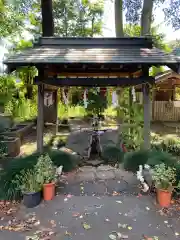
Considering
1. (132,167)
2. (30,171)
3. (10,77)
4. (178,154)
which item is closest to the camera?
(30,171)

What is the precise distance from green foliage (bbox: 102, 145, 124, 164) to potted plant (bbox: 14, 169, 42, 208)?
2.57m

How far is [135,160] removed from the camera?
5.16 metres

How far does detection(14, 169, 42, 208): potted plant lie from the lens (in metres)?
3.68

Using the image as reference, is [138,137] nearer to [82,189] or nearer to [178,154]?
[178,154]

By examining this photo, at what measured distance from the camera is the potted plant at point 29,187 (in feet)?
12.1

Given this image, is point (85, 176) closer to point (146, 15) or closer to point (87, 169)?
point (87, 169)

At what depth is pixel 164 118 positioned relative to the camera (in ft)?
48.0

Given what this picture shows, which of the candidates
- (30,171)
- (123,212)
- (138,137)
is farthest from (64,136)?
(123,212)

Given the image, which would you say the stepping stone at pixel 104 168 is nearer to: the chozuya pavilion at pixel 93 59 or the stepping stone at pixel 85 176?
the stepping stone at pixel 85 176

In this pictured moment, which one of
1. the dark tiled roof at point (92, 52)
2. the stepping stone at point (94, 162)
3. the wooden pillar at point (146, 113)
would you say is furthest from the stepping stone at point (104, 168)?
the dark tiled roof at point (92, 52)

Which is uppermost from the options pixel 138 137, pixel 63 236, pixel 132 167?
pixel 138 137

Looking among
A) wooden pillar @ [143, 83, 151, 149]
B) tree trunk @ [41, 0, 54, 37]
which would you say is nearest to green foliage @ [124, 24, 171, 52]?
tree trunk @ [41, 0, 54, 37]

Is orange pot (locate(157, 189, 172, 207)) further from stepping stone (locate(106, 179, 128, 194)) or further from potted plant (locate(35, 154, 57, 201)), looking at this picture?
potted plant (locate(35, 154, 57, 201))

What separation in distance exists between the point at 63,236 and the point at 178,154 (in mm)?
4927
